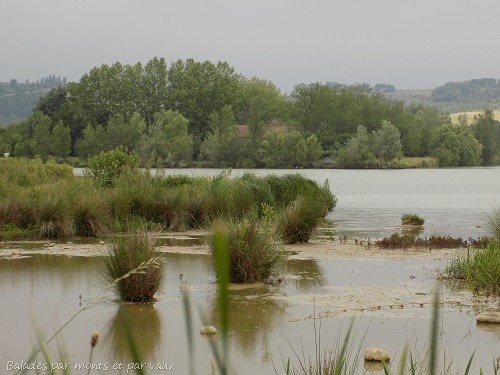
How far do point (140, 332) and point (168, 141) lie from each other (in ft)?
269

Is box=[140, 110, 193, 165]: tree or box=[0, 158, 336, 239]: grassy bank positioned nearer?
box=[0, 158, 336, 239]: grassy bank

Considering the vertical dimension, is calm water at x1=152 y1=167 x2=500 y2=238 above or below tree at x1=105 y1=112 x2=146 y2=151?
below

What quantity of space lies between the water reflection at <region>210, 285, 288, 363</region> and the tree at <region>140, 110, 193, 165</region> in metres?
71.1

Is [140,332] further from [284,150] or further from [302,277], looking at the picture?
[284,150]

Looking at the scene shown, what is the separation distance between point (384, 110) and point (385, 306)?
358ft

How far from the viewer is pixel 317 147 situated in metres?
99.0

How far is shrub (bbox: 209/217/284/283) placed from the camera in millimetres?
13023

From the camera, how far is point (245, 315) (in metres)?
10.7

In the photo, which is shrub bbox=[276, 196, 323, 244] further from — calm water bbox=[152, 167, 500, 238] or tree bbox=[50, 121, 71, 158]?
tree bbox=[50, 121, 71, 158]

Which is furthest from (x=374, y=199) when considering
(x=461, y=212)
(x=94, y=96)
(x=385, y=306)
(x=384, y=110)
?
(x=384, y=110)

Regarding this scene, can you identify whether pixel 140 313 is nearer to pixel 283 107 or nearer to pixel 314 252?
pixel 314 252

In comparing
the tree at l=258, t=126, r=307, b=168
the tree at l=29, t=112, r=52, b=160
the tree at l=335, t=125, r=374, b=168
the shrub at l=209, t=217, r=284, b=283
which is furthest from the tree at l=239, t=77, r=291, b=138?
the shrub at l=209, t=217, r=284, b=283

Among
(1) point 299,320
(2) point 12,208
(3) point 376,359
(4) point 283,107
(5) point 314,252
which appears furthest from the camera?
(4) point 283,107

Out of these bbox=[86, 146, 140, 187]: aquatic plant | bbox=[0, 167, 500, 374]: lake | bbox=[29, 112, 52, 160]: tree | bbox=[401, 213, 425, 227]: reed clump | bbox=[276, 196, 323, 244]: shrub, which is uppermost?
bbox=[29, 112, 52, 160]: tree
